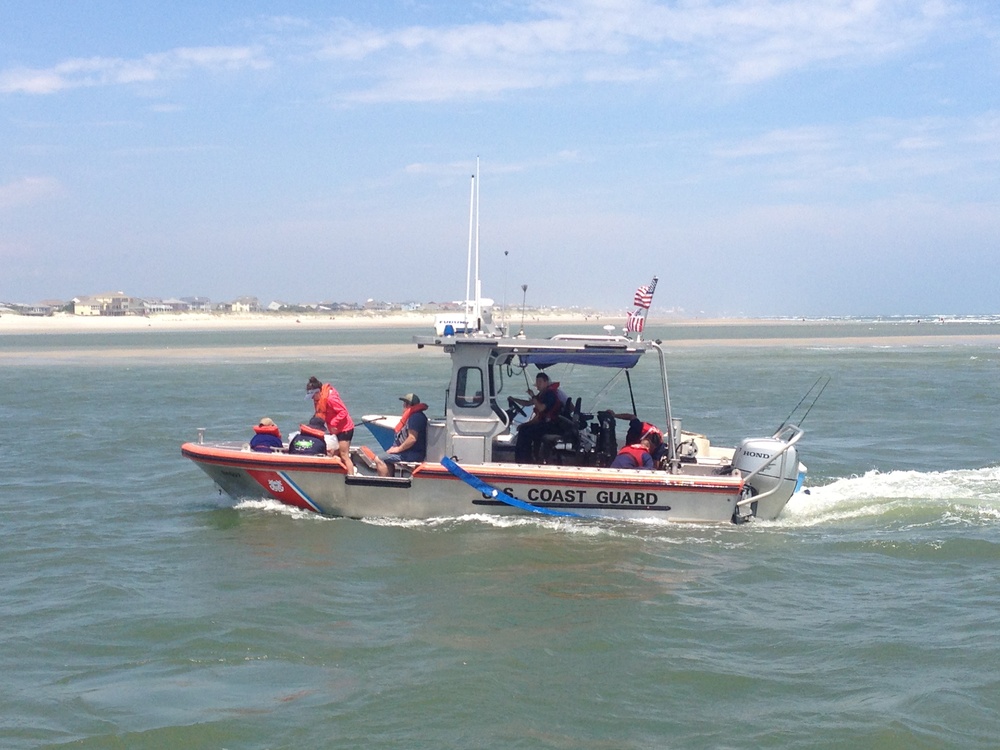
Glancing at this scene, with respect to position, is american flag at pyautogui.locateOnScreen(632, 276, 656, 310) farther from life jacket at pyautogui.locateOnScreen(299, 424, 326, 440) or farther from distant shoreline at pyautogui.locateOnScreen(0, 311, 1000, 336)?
distant shoreline at pyautogui.locateOnScreen(0, 311, 1000, 336)

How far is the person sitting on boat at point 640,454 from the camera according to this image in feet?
41.3

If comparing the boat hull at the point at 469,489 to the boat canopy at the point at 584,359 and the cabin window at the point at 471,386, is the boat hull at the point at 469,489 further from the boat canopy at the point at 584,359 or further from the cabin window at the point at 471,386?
the boat canopy at the point at 584,359

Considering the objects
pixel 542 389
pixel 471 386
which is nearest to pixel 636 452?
pixel 542 389

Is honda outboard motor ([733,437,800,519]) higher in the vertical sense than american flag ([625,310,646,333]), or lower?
lower

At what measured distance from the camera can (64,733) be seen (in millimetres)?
7301

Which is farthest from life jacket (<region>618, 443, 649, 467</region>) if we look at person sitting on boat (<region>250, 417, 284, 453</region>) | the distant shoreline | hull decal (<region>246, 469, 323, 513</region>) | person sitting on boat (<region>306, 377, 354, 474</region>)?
the distant shoreline

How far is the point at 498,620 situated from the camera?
966 centimetres

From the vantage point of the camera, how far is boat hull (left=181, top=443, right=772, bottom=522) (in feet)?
40.2

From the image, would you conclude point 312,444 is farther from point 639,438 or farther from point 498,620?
point 498,620

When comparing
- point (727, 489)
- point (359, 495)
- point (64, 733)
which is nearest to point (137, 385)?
point (359, 495)

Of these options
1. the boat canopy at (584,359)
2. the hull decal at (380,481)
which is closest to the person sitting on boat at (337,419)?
the hull decal at (380,481)

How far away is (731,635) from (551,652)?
5.12ft

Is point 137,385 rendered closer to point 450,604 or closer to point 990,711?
point 450,604

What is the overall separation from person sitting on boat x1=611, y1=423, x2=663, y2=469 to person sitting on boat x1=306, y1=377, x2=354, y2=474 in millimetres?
3077
